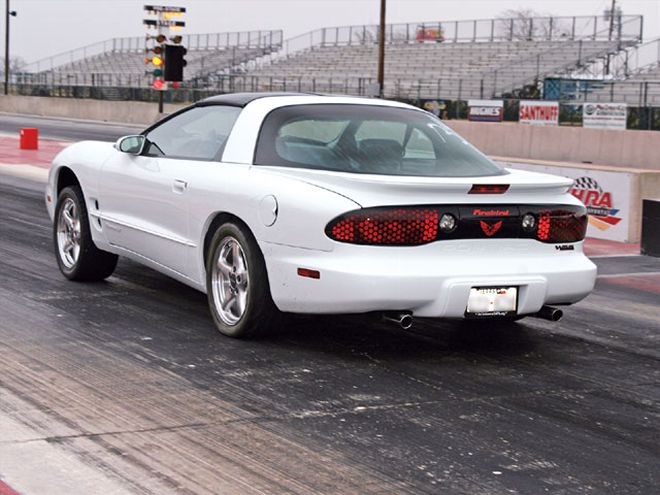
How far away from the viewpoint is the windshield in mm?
7242

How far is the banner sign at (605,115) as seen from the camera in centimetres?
3303

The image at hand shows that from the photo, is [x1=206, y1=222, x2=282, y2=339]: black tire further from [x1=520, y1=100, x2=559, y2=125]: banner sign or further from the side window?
[x1=520, y1=100, x2=559, y2=125]: banner sign

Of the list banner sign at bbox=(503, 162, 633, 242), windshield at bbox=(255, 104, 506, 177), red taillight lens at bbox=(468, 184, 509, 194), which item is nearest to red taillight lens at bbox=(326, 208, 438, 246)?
red taillight lens at bbox=(468, 184, 509, 194)

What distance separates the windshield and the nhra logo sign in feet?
22.3

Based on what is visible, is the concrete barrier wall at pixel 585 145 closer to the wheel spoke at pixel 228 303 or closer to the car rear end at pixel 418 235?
the car rear end at pixel 418 235

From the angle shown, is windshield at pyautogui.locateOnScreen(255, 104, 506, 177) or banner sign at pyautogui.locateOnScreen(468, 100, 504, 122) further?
banner sign at pyautogui.locateOnScreen(468, 100, 504, 122)

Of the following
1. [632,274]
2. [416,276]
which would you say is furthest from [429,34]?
[416,276]

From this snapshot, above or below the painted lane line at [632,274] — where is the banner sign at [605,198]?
above

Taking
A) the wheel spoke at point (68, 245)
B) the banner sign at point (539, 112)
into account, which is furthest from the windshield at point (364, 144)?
the banner sign at point (539, 112)

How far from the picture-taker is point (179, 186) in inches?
312

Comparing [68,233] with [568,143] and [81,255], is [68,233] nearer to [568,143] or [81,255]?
[81,255]

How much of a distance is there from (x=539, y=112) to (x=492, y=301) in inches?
1203

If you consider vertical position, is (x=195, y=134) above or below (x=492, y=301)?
above

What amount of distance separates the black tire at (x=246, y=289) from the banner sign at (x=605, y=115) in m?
26.9
